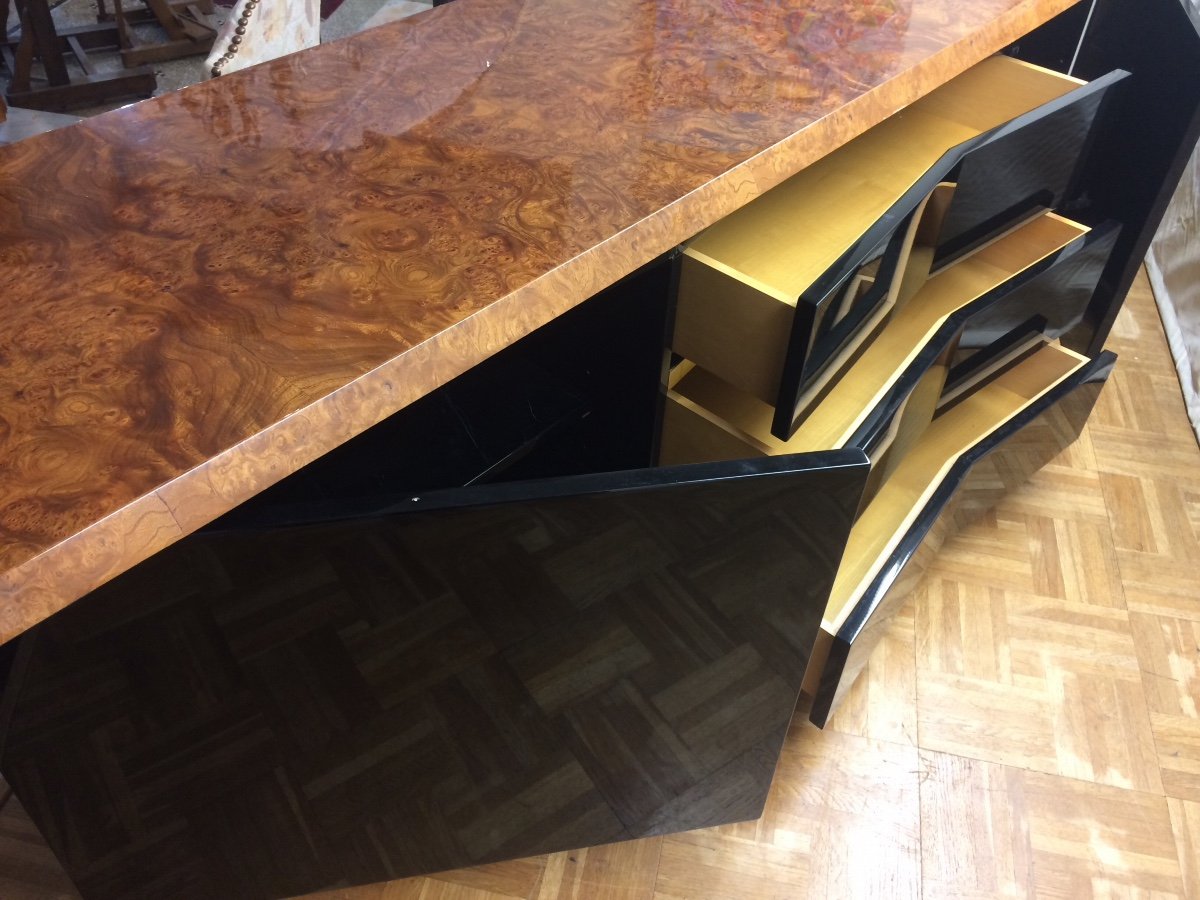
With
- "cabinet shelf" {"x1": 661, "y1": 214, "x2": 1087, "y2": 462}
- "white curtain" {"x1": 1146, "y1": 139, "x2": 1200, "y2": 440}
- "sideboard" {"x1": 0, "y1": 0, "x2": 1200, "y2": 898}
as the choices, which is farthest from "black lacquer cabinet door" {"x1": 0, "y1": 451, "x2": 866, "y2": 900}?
"white curtain" {"x1": 1146, "y1": 139, "x2": 1200, "y2": 440}

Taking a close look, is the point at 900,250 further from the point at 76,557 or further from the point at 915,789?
the point at 76,557

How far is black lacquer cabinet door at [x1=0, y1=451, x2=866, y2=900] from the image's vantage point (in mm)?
678

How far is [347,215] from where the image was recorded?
2.29ft

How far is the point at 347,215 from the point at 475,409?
0.33 meters

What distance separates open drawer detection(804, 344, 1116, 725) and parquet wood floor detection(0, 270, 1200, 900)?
99mm

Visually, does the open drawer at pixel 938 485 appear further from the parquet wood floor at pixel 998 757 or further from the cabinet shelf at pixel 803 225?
the cabinet shelf at pixel 803 225

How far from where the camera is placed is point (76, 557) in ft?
1.59

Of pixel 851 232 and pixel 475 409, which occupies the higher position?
pixel 851 232

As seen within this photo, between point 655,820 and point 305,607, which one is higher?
point 305,607

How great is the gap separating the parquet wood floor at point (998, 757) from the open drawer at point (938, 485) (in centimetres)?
10

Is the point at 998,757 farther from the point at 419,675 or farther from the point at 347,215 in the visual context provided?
the point at 347,215

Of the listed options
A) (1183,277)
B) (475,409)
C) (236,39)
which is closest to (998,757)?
(475,409)

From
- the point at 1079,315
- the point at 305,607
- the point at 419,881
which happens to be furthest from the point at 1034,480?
the point at 305,607

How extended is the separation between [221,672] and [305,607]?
82 mm
